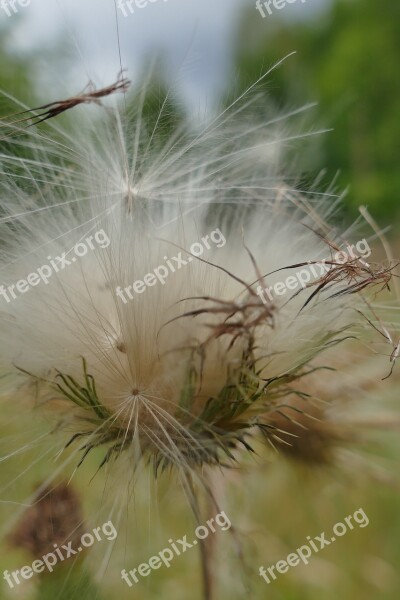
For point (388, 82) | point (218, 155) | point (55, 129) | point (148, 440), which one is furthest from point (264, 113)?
point (388, 82)

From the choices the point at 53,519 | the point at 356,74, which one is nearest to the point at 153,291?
the point at 53,519

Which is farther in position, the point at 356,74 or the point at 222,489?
the point at 356,74

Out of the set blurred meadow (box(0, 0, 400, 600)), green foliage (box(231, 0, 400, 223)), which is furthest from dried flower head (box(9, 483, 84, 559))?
green foliage (box(231, 0, 400, 223))

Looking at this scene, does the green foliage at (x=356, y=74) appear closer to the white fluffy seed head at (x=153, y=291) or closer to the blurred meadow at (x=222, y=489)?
the blurred meadow at (x=222, y=489)

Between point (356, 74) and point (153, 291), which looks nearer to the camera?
point (153, 291)

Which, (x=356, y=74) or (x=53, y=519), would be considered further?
(x=356, y=74)

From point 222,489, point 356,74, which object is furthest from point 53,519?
point 356,74

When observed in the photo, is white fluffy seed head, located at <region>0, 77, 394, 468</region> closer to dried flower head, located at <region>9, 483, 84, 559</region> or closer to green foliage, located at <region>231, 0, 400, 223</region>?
dried flower head, located at <region>9, 483, 84, 559</region>

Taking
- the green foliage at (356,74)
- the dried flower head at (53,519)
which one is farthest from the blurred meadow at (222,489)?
the green foliage at (356,74)

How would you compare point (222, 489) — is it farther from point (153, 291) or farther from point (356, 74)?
point (356, 74)

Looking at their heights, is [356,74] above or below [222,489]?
above

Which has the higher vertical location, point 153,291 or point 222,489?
point 153,291

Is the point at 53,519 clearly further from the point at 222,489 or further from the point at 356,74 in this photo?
the point at 356,74
